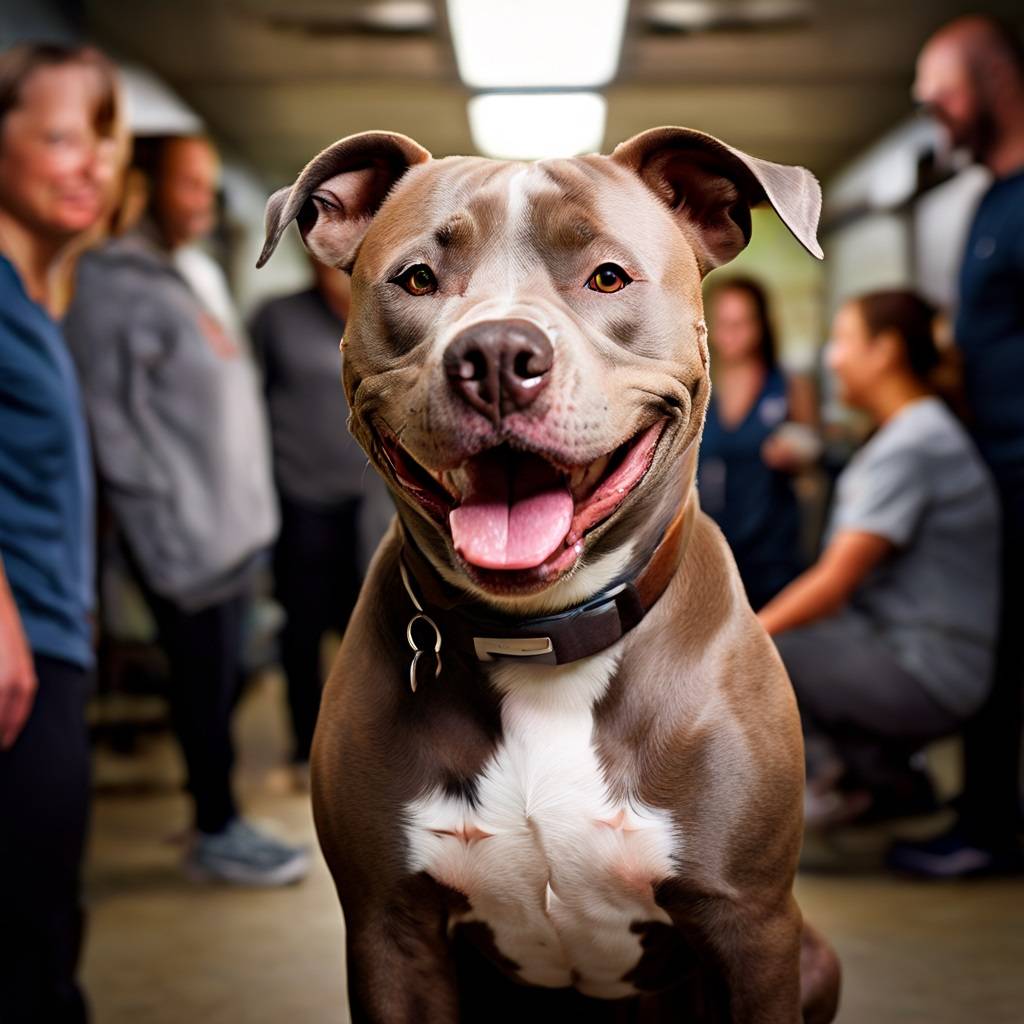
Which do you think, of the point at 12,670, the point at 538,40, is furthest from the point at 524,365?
the point at 538,40

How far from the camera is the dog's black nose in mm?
1020

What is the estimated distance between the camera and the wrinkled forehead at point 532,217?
1156 mm

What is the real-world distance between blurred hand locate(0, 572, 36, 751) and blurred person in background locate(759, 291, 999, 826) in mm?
1717

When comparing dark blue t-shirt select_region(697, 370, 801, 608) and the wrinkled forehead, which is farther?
dark blue t-shirt select_region(697, 370, 801, 608)

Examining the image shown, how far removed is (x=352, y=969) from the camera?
1278 mm

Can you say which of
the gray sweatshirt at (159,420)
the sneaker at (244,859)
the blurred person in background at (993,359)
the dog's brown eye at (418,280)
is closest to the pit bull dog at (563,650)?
the dog's brown eye at (418,280)

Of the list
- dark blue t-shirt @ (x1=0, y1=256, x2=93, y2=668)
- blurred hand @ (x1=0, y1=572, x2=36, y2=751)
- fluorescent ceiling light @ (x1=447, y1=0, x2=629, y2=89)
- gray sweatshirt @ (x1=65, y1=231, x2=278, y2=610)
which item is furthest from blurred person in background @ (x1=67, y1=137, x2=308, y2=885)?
fluorescent ceiling light @ (x1=447, y1=0, x2=629, y2=89)

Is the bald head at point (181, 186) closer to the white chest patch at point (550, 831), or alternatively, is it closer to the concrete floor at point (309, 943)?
the concrete floor at point (309, 943)

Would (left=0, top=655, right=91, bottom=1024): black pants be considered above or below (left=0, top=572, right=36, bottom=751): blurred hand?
below

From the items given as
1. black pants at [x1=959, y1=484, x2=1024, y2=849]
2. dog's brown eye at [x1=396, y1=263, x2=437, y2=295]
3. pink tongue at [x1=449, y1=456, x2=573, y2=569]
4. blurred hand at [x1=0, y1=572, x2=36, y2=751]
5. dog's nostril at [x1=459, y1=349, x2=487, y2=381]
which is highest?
dog's brown eye at [x1=396, y1=263, x2=437, y2=295]

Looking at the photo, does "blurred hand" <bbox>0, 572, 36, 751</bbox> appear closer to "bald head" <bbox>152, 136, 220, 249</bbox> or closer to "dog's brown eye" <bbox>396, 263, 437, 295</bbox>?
"dog's brown eye" <bbox>396, 263, 437, 295</bbox>

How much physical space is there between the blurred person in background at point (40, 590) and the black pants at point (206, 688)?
99 centimetres

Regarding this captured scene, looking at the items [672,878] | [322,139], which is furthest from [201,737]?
[322,139]

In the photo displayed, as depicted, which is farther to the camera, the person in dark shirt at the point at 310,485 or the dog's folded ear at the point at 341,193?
the person in dark shirt at the point at 310,485
